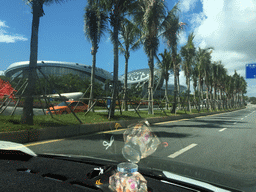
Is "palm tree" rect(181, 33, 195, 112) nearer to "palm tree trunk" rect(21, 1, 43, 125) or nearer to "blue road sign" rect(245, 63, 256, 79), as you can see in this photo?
"blue road sign" rect(245, 63, 256, 79)

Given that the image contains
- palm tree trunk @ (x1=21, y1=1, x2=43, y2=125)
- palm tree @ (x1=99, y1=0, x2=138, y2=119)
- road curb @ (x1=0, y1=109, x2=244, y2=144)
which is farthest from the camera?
palm tree @ (x1=99, y1=0, x2=138, y2=119)

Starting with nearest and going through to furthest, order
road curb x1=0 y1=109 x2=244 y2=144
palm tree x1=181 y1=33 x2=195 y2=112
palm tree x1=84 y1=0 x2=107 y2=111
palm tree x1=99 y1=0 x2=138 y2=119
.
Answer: road curb x1=0 y1=109 x2=244 y2=144 < palm tree x1=99 y1=0 x2=138 y2=119 < palm tree x1=84 y1=0 x2=107 y2=111 < palm tree x1=181 y1=33 x2=195 y2=112

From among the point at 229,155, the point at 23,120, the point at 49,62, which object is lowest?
the point at 229,155

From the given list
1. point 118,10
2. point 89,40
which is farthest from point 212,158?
point 89,40

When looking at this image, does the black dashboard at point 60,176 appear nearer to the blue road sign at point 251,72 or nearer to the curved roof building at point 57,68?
the blue road sign at point 251,72

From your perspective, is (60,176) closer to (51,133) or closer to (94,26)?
(51,133)

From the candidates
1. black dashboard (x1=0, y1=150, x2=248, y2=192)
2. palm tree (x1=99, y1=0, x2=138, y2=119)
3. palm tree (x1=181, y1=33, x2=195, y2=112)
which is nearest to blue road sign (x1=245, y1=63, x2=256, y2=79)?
palm tree (x1=181, y1=33, x2=195, y2=112)

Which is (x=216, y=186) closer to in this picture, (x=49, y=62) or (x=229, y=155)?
(x=229, y=155)

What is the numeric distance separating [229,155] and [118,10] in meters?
10.9

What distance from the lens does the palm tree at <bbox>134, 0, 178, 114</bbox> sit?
16.8m

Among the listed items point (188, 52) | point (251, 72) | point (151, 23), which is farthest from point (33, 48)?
point (188, 52)

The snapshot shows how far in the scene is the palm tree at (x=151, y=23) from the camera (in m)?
16.8

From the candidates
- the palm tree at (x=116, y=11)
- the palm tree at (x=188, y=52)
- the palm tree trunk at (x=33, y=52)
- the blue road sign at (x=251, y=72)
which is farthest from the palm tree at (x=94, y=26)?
the blue road sign at (x=251, y=72)

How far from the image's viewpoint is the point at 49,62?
82.8 metres
